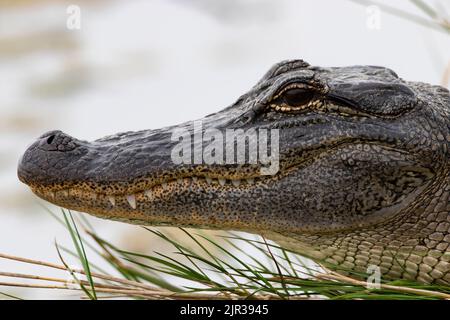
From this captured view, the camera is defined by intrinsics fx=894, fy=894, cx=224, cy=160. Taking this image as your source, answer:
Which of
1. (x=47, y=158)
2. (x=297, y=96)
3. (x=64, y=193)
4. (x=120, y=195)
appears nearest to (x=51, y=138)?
(x=47, y=158)

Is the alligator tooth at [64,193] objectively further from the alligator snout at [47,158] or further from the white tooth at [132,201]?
the white tooth at [132,201]

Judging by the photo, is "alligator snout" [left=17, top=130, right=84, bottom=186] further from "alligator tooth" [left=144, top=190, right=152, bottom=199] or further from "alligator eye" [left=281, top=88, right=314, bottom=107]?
"alligator eye" [left=281, top=88, right=314, bottom=107]

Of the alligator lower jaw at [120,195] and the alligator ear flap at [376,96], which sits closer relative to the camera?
the alligator lower jaw at [120,195]

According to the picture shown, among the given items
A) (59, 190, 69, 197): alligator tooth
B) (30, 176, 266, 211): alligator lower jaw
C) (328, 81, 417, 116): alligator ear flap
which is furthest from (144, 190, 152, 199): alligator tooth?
(328, 81, 417, 116): alligator ear flap

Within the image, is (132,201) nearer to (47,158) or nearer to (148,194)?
(148,194)

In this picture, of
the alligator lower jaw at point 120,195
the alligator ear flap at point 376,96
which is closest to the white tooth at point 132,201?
the alligator lower jaw at point 120,195

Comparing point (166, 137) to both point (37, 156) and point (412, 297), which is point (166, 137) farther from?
point (412, 297)
